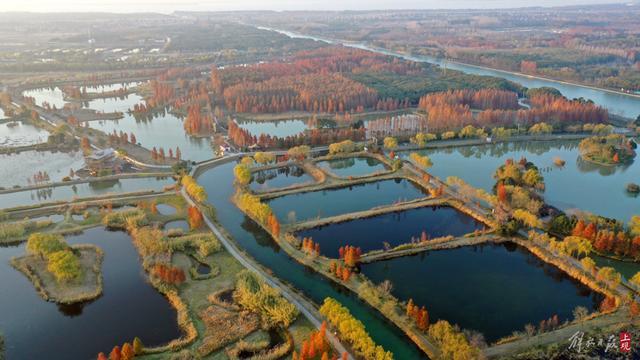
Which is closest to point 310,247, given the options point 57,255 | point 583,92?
point 57,255

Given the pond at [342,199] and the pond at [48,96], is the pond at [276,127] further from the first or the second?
the pond at [48,96]

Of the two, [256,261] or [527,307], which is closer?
[527,307]

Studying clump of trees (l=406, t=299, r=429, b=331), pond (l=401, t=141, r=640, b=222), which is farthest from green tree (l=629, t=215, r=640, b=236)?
clump of trees (l=406, t=299, r=429, b=331)

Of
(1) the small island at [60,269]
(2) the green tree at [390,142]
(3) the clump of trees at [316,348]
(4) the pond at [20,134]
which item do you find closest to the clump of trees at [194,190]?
(1) the small island at [60,269]

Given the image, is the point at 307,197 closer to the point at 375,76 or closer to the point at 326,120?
the point at 326,120

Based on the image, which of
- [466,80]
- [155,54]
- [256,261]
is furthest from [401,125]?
[155,54]

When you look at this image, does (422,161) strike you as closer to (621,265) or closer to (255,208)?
(255,208)
